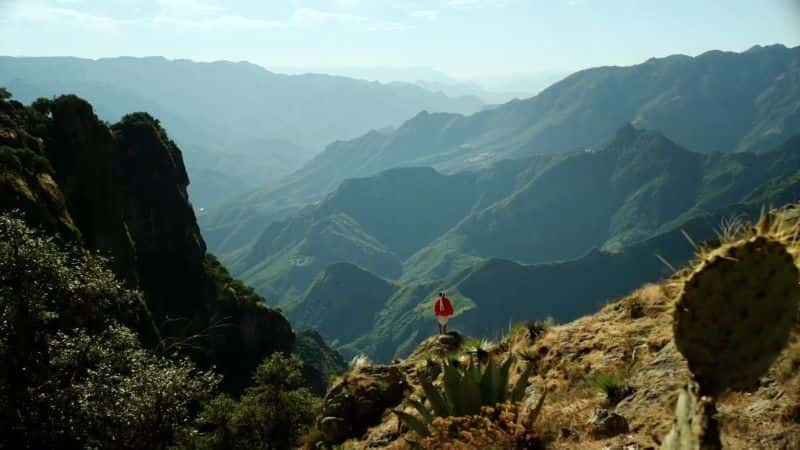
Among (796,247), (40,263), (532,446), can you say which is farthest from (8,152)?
(796,247)

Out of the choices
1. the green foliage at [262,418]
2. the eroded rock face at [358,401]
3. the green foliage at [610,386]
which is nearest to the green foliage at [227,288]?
the green foliage at [262,418]

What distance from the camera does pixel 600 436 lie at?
321 inches

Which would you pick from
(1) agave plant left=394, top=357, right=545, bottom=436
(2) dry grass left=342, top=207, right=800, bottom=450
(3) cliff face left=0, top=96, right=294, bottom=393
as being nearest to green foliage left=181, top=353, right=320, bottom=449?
(2) dry grass left=342, top=207, right=800, bottom=450

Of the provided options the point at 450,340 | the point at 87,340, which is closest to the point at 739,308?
the point at 450,340

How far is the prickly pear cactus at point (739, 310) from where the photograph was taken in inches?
203

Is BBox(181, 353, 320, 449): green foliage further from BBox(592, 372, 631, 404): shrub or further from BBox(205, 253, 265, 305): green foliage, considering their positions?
BBox(205, 253, 265, 305): green foliage

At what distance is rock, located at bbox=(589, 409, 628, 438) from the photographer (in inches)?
318

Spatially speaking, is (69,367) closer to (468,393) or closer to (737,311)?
(468,393)

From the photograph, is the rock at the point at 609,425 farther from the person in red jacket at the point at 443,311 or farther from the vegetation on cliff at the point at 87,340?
the person in red jacket at the point at 443,311

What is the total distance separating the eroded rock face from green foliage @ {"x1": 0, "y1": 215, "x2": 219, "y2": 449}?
4.41 meters

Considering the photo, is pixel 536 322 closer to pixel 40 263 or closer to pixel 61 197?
pixel 40 263

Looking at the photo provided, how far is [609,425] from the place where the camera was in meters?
8.20

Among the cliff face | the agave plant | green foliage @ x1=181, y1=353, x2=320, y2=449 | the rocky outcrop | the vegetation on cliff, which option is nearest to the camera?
the agave plant

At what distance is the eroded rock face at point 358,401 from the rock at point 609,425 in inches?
260
